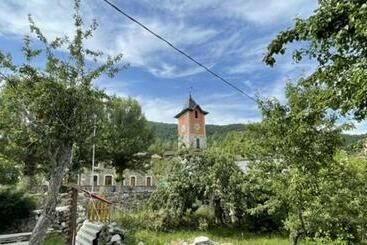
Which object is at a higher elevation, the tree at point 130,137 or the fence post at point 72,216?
the tree at point 130,137

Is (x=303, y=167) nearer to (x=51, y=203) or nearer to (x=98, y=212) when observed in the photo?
(x=51, y=203)

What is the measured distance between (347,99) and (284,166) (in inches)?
203

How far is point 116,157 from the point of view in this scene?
118 ft

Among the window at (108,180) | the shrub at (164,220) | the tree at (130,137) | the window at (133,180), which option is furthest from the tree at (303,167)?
the window at (133,180)

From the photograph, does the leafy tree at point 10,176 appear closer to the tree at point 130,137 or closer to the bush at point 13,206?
the bush at point 13,206

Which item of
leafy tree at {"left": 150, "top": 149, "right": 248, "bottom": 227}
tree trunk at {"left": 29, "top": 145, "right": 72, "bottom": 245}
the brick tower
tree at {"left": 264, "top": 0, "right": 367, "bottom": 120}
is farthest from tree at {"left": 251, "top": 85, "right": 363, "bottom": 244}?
the brick tower

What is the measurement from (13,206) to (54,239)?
158 inches

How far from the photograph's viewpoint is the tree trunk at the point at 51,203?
349 inches

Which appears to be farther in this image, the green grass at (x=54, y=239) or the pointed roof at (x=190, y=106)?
the pointed roof at (x=190, y=106)

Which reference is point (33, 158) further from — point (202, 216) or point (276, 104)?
point (276, 104)

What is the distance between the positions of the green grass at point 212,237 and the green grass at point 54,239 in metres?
2.82

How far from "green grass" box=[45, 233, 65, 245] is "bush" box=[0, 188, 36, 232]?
118 inches

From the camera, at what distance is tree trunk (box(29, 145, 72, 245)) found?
8.88 meters

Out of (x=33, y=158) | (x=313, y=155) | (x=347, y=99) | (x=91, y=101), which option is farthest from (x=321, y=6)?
(x=33, y=158)
